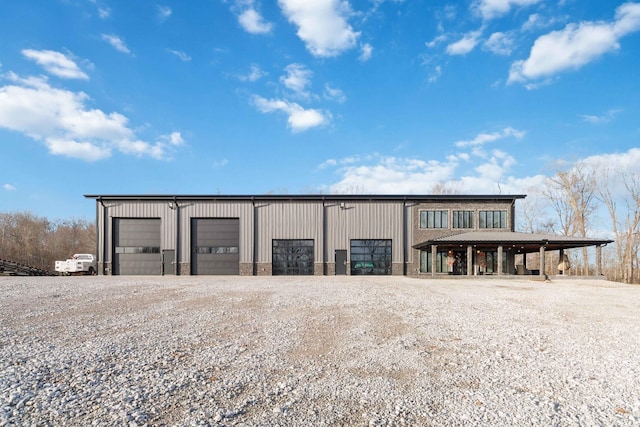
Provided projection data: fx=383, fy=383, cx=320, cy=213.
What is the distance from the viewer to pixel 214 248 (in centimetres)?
3002

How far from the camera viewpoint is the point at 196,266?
29.9m

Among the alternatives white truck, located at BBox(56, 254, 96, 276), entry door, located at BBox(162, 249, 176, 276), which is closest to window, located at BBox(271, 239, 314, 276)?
entry door, located at BBox(162, 249, 176, 276)

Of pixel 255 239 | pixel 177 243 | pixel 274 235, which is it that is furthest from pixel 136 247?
pixel 274 235

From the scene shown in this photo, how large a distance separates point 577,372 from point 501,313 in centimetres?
534

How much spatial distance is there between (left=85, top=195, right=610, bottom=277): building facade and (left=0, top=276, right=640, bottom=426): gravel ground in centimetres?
1897

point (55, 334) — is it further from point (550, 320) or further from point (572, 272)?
point (572, 272)

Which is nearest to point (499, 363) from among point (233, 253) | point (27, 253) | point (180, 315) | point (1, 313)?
point (180, 315)

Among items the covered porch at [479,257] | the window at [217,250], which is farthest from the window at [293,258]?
the covered porch at [479,257]

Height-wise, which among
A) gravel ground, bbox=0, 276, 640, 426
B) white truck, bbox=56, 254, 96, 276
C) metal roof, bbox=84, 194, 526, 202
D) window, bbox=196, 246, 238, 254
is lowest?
white truck, bbox=56, 254, 96, 276

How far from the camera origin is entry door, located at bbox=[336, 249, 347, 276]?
29906 millimetres

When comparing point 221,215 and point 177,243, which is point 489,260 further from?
point 177,243

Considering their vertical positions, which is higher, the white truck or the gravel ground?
the gravel ground

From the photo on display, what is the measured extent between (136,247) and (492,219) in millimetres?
28311

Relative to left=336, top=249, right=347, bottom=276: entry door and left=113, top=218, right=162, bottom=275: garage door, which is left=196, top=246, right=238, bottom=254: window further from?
left=336, top=249, right=347, bottom=276: entry door
